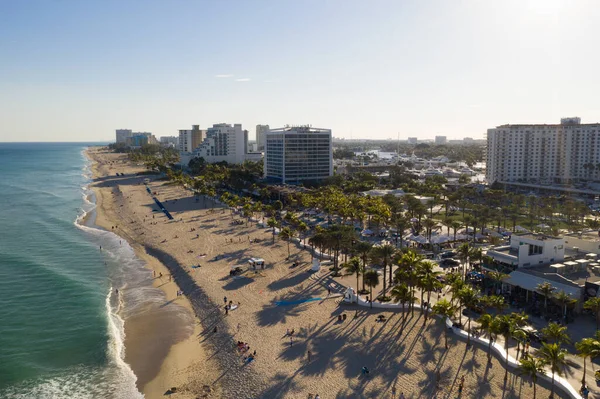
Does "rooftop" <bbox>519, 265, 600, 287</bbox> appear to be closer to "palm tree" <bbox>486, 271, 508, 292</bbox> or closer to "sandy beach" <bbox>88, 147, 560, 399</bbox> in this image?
"palm tree" <bbox>486, 271, 508, 292</bbox>

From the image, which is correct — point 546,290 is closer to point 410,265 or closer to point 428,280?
point 428,280

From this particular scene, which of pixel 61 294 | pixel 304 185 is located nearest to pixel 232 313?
pixel 61 294

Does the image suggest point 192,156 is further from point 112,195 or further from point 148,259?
point 148,259

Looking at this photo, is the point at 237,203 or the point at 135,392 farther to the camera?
the point at 237,203

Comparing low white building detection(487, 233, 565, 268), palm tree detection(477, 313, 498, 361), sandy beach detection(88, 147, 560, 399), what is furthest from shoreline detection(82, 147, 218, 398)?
low white building detection(487, 233, 565, 268)

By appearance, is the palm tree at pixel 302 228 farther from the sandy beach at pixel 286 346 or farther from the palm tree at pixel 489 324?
the palm tree at pixel 489 324

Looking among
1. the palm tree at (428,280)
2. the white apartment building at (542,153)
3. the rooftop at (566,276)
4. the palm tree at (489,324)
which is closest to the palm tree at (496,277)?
the rooftop at (566,276)
